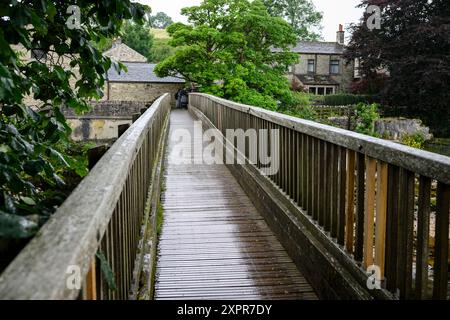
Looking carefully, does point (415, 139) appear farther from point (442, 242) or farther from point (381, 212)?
point (442, 242)

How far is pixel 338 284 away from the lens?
330 cm

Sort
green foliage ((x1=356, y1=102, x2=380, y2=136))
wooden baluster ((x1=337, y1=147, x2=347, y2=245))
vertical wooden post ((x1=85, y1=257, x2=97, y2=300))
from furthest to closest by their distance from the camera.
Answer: green foliage ((x1=356, y1=102, x2=380, y2=136)) → wooden baluster ((x1=337, y1=147, x2=347, y2=245)) → vertical wooden post ((x1=85, y1=257, x2=97, y2=300))

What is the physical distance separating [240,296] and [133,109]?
138 ft

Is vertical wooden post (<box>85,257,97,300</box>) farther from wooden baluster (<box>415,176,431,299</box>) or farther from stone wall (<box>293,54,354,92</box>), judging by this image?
stone wall (<box>293,54,354,92</box>)

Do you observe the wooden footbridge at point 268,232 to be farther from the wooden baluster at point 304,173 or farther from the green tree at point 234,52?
the green tree at point 234,52

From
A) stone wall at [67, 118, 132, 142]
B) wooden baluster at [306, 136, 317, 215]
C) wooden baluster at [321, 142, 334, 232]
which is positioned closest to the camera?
wooden baluster at [321, 142, 334, 232]

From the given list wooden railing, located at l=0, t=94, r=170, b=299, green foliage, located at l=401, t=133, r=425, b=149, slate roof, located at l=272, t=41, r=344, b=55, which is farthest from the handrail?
slate roof, located at l=272, t=41, r=344, b=55

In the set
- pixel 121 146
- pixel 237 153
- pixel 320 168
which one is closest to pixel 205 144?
pixel 237 153

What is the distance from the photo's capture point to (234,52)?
32531mm

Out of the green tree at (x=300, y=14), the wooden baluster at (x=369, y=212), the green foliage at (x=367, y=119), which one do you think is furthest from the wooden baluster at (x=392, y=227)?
the green tree at (x=300, y=14)

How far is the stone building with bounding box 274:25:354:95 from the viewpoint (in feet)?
195

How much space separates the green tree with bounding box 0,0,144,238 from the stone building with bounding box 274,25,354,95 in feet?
185

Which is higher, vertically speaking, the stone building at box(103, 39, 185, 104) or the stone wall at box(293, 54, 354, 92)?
the stone wall at box(293, 54, 354, 92)
